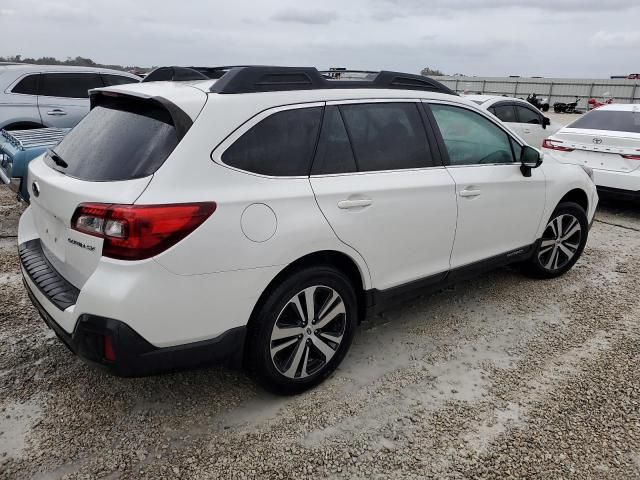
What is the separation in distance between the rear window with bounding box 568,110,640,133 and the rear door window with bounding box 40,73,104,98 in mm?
7518

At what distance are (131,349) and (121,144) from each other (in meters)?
1.00

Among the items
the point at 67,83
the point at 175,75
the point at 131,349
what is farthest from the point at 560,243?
the point at 67,83

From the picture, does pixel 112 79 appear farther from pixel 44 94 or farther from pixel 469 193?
pixel 469 193

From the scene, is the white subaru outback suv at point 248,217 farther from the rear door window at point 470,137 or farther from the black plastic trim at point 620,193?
the black plastic trim at point 620,193

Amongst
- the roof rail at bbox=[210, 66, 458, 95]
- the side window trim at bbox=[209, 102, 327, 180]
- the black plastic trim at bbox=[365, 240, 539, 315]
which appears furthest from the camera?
the black plastic trim at bbox=[365, 240, 539, 315]

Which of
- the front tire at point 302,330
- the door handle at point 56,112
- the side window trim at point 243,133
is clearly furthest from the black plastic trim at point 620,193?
the door handle at point 56,112

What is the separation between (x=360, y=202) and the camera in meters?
2.86

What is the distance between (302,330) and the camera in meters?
2.78

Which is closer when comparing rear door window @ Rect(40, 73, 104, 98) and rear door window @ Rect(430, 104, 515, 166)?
rear door window @ Rect(430, 104, 515, 166)

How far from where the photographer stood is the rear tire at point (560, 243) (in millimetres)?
4492

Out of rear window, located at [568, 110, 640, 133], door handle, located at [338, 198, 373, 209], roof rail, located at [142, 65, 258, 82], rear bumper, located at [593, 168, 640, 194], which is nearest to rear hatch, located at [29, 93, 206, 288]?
roof rail, located at [142, 65, 258, 82]

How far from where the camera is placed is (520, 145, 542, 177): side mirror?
3.93 metres

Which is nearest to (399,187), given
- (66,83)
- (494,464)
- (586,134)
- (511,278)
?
(494,464)

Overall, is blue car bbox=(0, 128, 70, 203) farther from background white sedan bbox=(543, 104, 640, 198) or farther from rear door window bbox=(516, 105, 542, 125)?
rear door window bbox=(516, 105, 542, 125)
